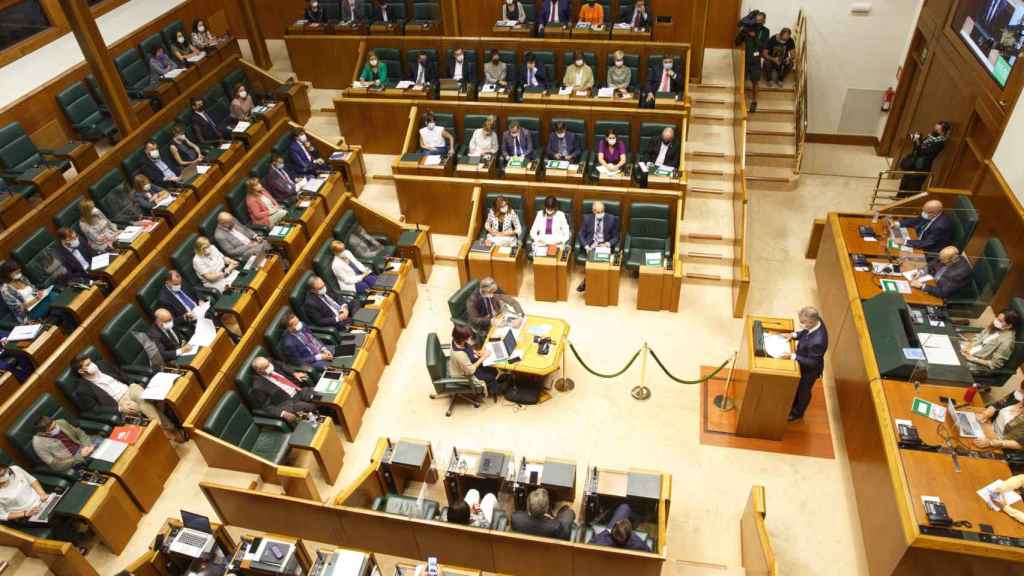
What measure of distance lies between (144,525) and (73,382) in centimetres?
159

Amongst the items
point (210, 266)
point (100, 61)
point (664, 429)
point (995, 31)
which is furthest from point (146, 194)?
point (995, 31)

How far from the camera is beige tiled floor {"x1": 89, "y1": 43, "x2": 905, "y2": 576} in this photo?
20.0ft

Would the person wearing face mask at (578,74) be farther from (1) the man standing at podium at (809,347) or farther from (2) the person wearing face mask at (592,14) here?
(1) the man standing at podium at (809,347)

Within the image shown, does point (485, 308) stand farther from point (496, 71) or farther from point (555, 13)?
point (555, 13)

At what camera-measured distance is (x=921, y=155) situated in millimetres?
9477

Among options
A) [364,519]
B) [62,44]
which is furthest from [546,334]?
[62,44]

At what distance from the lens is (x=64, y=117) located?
10.7 metres

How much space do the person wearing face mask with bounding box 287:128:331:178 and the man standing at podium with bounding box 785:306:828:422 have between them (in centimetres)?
702

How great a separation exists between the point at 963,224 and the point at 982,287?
0.88 meters

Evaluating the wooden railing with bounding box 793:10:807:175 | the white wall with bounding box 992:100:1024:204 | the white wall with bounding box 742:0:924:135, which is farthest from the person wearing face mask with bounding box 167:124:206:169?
the white wall with bounding box 992:100:1024:204

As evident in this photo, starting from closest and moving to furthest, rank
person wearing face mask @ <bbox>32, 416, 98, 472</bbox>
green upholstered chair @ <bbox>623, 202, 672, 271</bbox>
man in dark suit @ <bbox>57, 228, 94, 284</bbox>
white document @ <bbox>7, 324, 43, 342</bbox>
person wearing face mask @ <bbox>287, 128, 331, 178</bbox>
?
person wearing face mask @ <bbox>32, 416, 98, 472</bbox>, white document @ <bbox>7, 324, 43, 342</bbox>, man in dark suit @ <bbox>57, 228, 94, 284</bbox>, green upholstered chair @ <bbox>623, 202, 672, 271</bbox>, person wearing face mask @ <bbox>287, 128, 331, 178</bbox>

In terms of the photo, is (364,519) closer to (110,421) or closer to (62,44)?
(110,421)

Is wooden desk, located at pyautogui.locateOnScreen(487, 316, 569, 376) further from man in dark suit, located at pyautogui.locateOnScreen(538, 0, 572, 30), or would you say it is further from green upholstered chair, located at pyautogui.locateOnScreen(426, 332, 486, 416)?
man in dark suit, located at pyautogui.locateOnScreen(538, 0, 572, 30)

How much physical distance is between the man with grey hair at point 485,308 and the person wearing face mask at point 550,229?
4.48ft
